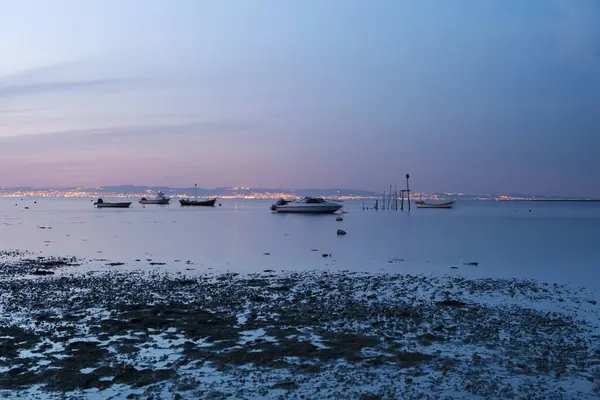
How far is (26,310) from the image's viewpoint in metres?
13.8

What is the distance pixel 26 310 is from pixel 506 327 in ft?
39.8

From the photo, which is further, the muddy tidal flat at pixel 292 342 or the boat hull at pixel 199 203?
the boat hull at pixel 199 203

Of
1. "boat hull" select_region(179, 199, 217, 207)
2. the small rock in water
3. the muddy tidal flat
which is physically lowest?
"boat hull" select_region(179, 199, 217, 207)

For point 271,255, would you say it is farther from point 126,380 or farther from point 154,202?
point 154,202

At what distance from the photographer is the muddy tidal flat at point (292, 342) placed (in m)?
8.58

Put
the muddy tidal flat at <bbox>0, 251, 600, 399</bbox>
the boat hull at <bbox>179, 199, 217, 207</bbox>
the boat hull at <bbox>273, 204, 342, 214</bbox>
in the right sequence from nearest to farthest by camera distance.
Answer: the muddy tidal flat at <bbox>0, 251, 600, 399</bbox> < the boat hull at <bbox>273, 204, 342, 214</bbox> < the boat hull at <bbox>179, 199, 217, 207</bbox>

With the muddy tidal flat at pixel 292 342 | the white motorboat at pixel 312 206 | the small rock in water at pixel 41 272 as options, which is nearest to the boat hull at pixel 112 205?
the white motorboat at pixel 312 206

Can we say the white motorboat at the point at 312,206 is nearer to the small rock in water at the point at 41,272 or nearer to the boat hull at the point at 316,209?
the boat hull at the point at 316,209

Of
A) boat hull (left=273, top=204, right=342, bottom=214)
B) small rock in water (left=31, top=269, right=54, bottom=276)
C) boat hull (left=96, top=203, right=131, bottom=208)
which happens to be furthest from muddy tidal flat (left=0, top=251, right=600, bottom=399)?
boat hull (left=96, top=203, right=131, bottom=208)

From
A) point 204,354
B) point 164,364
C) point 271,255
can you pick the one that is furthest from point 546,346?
point 271,255

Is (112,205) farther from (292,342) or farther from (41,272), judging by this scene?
(292,342)

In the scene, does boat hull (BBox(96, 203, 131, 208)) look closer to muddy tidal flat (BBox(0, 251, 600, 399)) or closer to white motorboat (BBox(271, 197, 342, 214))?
white motorboat (BBox(271, 197, 342, 214))

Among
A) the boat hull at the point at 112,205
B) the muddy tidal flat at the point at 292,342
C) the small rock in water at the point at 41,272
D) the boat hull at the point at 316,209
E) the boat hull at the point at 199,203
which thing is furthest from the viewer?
the boat hull at the point at 199,203

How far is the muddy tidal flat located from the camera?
28.1 feet
